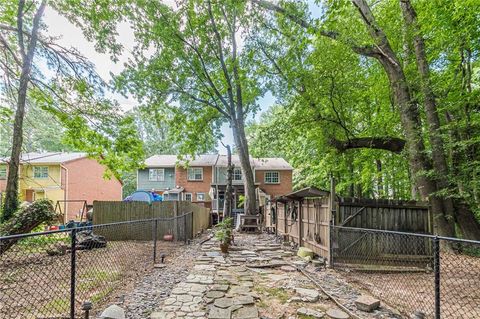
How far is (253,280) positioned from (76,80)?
338 inches

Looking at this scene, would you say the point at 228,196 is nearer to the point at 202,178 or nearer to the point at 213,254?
the point at 202,178

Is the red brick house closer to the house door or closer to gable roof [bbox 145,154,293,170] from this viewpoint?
gable roof [bbox 145,154,293,170]

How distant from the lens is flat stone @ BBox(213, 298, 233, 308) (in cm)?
391

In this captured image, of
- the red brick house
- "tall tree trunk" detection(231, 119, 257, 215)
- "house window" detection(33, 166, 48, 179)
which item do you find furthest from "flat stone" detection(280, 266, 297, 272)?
"house window" detection(33, 166, 48, 179)

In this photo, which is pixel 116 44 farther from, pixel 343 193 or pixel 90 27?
pixel 343 193

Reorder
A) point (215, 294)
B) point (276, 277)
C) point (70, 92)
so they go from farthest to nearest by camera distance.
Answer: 1. point (70, 92)
2. point (276, 277)
3. point (215, 294)

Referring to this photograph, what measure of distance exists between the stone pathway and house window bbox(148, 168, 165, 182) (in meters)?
20.5

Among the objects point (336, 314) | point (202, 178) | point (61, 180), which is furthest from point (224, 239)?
point (61, 180)

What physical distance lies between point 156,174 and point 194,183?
4054 mm

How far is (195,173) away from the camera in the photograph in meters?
26.2

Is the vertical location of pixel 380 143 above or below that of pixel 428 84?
below

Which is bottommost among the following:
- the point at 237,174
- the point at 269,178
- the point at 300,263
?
the point at 300,263

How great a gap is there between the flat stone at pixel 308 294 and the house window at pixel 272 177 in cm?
2127

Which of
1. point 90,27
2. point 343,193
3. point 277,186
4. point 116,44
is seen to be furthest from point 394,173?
point 90,27
